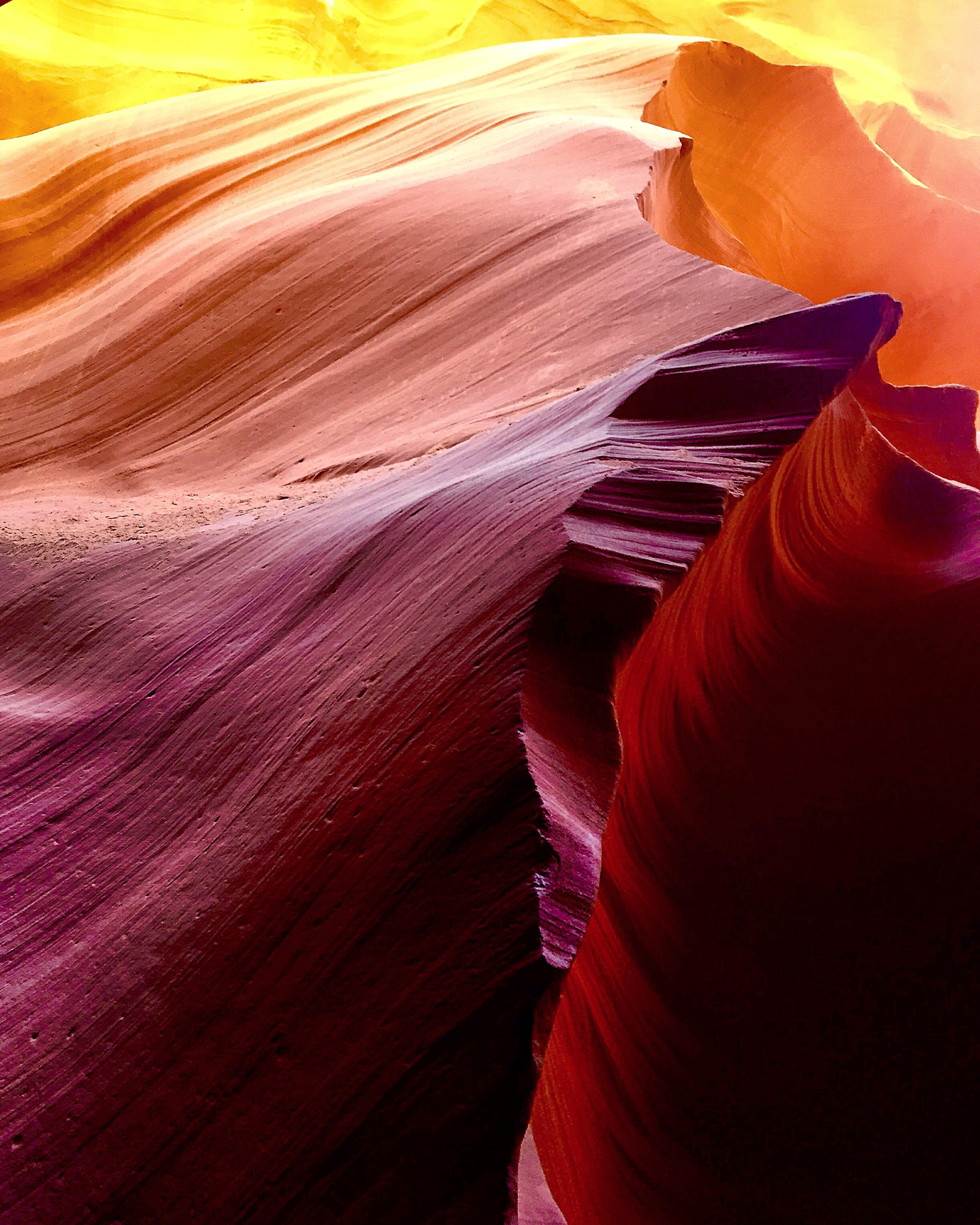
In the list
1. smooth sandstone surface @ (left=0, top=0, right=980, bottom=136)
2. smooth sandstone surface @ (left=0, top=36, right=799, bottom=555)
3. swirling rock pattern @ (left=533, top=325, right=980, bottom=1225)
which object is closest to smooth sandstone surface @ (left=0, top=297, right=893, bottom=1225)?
swirling rock pattern @ (left=533, top=325, right=980, bottom=1225)

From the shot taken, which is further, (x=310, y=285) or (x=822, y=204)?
(x=822, y=204)

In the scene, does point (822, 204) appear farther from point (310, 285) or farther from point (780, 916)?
point (780, 916)

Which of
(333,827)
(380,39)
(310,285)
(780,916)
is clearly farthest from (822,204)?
(333,827)

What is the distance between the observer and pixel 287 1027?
84cm

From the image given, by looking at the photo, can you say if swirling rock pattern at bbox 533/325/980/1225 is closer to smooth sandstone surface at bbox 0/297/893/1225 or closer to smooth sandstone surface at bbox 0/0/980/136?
smooth sandstone surface at bbox 0/297/893/1225

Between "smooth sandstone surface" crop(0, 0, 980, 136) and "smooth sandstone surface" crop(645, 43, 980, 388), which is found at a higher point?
"smooth sandstone surface" crop(0, 0, 980, 136)

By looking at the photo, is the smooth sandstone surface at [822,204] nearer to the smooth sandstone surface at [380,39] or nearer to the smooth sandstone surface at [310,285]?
the smooth sandstone surface at [310,285]

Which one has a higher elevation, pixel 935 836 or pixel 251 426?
pixel 251 426

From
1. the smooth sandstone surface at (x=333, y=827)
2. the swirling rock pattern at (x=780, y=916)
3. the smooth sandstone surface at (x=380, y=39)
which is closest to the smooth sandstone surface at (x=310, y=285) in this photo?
the smooth sandstone surface at (x=333, y=827)

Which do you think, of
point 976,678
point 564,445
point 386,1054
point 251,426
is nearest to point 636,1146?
point 386,1054

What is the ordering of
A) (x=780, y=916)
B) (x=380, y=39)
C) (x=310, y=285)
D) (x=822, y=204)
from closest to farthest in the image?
(x=780, y=916) < (x=310, y=285) < (x=822, y=204) < (x=380, y=39)

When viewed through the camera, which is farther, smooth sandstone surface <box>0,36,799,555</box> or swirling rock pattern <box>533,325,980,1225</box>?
smooth sandstone surface <box>0,36,799,555</box>

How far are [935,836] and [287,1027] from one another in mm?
1040

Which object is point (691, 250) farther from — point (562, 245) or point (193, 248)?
point (193, 248)
